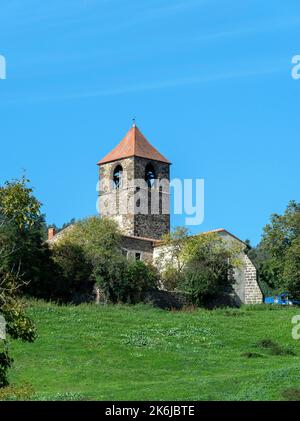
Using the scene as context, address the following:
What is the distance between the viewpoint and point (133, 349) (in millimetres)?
30641

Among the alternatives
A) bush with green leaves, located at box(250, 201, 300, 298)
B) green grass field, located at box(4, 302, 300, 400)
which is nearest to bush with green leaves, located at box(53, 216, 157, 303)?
green grass field, located at box(4, 302, 300, 400)

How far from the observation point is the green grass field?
2258cm

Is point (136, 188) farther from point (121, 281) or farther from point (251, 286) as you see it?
point (121, 281)

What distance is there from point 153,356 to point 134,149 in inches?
1731

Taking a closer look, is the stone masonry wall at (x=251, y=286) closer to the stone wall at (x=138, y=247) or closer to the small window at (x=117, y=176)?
the stone wall at (x=138, y=247)

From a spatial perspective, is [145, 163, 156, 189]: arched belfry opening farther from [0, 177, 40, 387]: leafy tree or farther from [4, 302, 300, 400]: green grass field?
[0, 177, 40, 387]: leafy tree

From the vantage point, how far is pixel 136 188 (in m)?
70.8

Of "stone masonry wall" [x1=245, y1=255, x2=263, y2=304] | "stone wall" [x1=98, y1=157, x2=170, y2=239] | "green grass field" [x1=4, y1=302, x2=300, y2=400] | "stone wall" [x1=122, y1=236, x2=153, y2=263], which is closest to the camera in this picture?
"green grass field" [x1=4, y1=302, x2=300, y2=400]

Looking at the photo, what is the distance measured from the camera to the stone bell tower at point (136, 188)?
69688mm

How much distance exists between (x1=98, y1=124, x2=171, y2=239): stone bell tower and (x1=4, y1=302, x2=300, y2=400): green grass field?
27.7m

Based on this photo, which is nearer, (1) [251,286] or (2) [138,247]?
(1) [251,286]

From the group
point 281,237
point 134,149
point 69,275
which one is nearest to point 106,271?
point 69,275

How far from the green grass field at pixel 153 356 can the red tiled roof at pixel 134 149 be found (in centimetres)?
3149

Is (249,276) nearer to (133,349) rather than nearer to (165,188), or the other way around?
(165,188)
